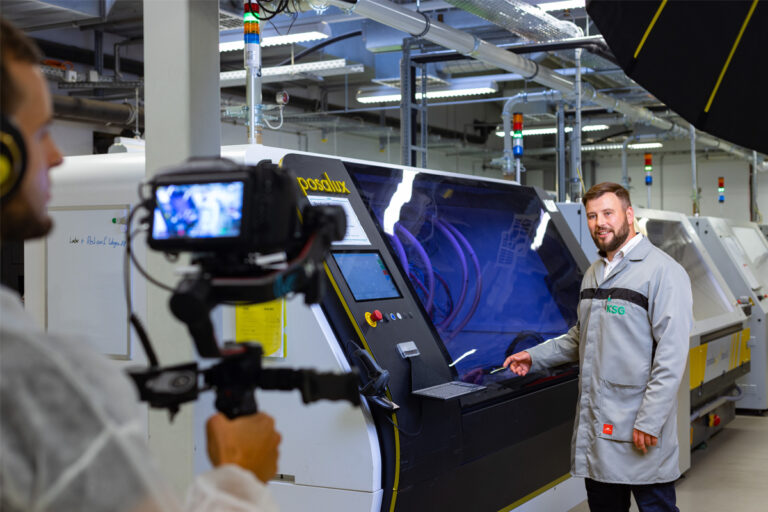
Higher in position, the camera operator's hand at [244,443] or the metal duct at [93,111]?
the metal duct at [93,111]

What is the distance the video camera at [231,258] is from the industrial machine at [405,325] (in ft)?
2.51

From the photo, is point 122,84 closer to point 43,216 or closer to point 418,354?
point 418,354

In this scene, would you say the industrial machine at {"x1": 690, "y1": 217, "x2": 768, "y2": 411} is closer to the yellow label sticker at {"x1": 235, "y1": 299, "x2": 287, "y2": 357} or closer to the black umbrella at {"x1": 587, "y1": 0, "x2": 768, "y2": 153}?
the black umbrella at {"x1": 587, "y1": 0, "x2": 768, "y2": 153}

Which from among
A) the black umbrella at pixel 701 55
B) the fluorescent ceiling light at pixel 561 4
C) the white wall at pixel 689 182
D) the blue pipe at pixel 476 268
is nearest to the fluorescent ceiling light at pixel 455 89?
the fluorescent ceiling light at pixel 561 4

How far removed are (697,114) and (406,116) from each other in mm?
3439

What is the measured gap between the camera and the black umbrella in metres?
1.72

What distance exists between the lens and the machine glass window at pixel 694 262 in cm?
523

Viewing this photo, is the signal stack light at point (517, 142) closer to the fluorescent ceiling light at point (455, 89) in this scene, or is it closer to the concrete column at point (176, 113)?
the fluorescent ceiling light at point (455, 89)

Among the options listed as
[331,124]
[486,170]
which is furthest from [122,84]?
[486,170]

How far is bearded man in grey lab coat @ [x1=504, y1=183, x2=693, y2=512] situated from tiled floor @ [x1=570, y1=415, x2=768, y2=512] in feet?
4.20

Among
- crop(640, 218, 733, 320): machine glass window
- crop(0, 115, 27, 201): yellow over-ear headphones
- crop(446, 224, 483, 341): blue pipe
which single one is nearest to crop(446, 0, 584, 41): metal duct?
crop(640, 218, 733, 320): machine glass window

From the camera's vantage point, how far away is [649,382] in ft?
8.49

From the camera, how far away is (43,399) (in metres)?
0.76

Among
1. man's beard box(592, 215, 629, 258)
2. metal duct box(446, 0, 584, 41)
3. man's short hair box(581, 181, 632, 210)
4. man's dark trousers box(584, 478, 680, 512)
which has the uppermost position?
metal duct box(446, 0, 584, 41)
